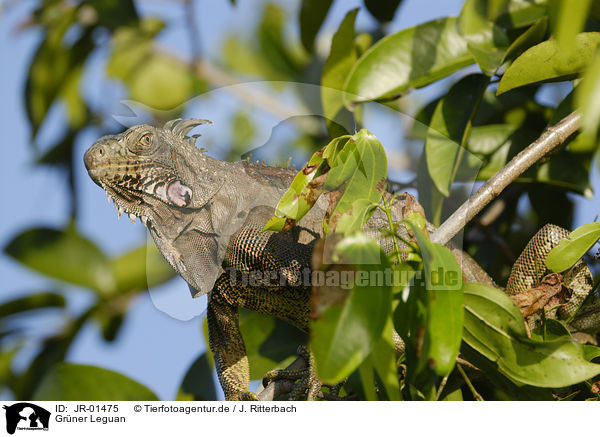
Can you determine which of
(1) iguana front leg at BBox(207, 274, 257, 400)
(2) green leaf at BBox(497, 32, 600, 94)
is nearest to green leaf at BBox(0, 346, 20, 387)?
(1) iguana front leg at BBox(207, 274, 257, 400)

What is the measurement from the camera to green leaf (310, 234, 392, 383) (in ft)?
3.52

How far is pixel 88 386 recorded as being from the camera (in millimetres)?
2057

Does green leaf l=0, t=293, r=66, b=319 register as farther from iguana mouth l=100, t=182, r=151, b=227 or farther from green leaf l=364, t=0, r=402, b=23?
green leaf l=364, t=0, r=402, b=23

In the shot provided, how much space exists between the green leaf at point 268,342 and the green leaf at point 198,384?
182mm

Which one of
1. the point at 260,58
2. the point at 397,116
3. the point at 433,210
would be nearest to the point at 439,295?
the point at 433,210

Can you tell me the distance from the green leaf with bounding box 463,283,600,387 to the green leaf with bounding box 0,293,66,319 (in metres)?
1.92

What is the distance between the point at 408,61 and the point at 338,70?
380 millimetres

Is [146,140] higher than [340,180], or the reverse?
A: [340,180]

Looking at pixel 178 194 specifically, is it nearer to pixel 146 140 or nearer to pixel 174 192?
pixel 174 192

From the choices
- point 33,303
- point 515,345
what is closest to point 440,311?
point 515,345

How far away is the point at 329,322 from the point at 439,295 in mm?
263

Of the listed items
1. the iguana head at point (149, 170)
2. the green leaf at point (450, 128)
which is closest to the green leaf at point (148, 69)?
the iguana head at point (149, 170)

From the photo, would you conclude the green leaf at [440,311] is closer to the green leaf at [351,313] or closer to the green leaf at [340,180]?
the green leaf at [351,313]

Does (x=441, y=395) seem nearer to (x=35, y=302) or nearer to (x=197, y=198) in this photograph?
(x=197, y=198)
